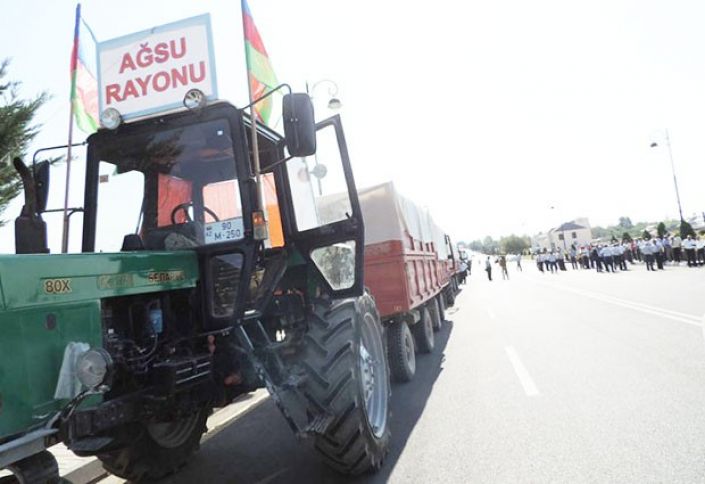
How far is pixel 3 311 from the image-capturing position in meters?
2.37

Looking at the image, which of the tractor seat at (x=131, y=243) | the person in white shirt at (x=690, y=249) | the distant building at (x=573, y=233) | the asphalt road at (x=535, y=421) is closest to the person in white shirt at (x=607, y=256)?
the person in white shirt at (x=690, y=249)

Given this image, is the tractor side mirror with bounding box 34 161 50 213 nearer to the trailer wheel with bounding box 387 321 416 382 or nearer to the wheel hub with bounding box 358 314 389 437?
the wheel hub with bounding box 358 314 389 437

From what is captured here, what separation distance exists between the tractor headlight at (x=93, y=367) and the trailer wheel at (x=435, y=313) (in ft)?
27.6

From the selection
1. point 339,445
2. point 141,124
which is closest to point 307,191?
point 141,124

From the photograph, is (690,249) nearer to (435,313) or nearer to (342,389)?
(435,313)

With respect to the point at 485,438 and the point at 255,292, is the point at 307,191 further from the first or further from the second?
the point at 485,438

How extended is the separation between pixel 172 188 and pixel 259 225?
85cm

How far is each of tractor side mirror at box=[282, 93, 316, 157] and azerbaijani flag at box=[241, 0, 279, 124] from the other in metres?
0.58

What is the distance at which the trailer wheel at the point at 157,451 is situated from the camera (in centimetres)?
398

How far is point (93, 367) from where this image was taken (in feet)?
8.52

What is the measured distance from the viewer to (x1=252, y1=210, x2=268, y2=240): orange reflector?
3662mm

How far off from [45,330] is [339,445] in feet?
7.07

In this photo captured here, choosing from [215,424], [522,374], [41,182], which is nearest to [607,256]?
[522,374]

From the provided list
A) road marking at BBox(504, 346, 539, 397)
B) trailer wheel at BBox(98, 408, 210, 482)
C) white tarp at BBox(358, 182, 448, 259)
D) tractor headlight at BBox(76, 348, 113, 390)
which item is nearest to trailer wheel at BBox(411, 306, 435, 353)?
road marking at BBox(504, 346, 539, 397)
